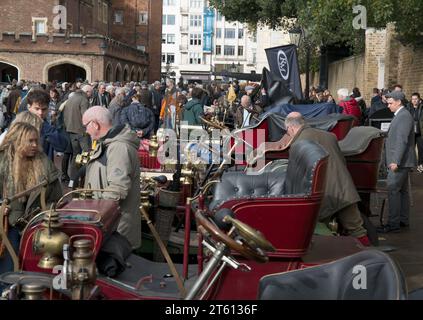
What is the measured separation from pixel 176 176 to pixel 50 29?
54147mm

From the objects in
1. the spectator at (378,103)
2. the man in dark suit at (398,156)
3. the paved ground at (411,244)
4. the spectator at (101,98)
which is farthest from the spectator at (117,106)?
the man in dark suit at (398,156)

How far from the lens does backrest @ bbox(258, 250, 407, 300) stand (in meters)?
3.20

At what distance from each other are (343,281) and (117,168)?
7.85ft

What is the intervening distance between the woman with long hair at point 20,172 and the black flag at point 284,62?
8.30 metres

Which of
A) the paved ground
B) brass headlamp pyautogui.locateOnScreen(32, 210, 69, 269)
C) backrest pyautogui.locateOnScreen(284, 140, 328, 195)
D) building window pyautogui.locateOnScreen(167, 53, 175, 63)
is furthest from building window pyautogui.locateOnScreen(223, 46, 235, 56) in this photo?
brass headlamp pyautogui.locateOnScreen(32, 210, 69, 269)

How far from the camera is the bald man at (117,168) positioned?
5.27m

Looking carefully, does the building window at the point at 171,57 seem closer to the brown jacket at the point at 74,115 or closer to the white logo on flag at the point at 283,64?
the brown jacket at the point at 74,115

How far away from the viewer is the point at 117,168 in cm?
528

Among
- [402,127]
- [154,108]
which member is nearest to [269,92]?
[402,127]

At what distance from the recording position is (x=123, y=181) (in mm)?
5258

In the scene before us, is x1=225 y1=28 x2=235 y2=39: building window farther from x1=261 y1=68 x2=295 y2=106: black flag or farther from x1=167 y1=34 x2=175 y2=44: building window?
x1=261 y1=68 x2=295 y2=106: black flag

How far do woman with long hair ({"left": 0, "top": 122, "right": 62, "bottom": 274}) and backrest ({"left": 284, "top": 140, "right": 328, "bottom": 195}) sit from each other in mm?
1855
